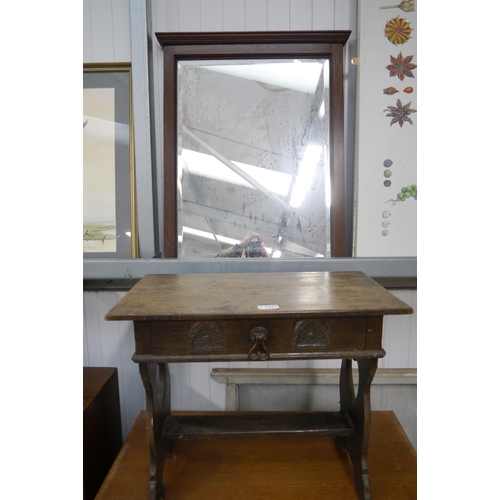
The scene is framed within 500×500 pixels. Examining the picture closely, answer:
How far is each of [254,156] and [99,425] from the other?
128 centimetres

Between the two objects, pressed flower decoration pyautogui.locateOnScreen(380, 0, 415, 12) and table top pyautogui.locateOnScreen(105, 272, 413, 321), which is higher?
pressed flower decoration pyautogui.locateOnScreen(380, 0, 415, 12)

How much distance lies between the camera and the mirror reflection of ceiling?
1.54 metres

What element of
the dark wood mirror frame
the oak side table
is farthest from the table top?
the dark wood mirror frame

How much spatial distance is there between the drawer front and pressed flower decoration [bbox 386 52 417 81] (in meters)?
1.08

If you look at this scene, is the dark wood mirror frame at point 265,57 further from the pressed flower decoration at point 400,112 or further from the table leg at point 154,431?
the table leg at point 154,431

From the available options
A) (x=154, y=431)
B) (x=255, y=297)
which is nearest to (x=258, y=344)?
(x=255, y=297)

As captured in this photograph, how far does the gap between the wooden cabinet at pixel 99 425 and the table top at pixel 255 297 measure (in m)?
0.52

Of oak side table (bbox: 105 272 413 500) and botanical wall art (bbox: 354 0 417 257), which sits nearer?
oak side table (bbox: 105 272 413 500)

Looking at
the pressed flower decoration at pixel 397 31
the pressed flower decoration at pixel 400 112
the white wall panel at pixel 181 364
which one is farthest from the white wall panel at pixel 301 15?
the white wall panel at pixel 181 364

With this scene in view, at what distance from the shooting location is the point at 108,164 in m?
1.60

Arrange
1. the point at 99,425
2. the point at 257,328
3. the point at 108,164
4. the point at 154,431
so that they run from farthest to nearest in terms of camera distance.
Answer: the point at 108,164 → the point at 99,425 → the point at 154,431 → the point at 257,328

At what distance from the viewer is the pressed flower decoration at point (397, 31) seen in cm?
150

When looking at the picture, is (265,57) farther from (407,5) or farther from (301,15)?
(407,5)

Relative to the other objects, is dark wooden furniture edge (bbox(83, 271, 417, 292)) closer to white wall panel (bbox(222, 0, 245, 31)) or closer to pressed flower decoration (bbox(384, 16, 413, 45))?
pressed flower decoration (bbox(384, 16, 413, 45))
